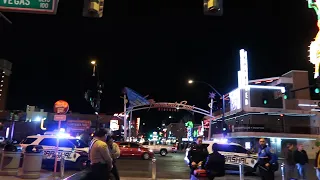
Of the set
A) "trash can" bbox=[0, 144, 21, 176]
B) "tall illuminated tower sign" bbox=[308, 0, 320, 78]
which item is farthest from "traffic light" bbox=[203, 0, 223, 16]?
"tall illuminated tower sign" bbox=[308, 0, 320, 78]

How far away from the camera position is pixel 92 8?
7379 mm

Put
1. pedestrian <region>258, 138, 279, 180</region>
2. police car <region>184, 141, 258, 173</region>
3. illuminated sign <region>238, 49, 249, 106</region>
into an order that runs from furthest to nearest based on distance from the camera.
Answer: illuminated sign <region>238, 49, 249, 106</region> → police car <region>184, 141, 258, 173</region> → pedestrian <region>258, 138, 279, 180</region>

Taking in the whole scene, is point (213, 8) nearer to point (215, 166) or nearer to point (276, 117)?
point (215, 166)

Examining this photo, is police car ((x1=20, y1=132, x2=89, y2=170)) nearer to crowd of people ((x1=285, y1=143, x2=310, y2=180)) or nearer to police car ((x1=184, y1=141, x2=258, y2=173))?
police car ((x1=184, y1=141, x2=258, y2=173))

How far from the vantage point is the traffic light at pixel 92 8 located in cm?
740

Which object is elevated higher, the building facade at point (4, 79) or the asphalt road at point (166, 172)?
the building facade at point (4, 79)

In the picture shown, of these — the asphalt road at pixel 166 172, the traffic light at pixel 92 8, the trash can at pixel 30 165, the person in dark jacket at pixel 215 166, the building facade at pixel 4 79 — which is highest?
the building facade at pixel 4 79

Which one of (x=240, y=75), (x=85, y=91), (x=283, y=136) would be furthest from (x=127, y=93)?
(x=85, y=91)

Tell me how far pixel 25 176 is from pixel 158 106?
39.1 meters

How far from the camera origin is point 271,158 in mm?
9828

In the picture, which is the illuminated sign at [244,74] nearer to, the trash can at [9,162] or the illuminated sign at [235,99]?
the illuminated sign at [235,99]

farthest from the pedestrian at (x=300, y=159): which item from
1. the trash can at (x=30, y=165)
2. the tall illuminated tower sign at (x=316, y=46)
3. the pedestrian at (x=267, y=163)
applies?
the tall illuminated tower sign at (x=316, y=46)

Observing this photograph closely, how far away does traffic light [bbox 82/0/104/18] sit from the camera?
24.3ft

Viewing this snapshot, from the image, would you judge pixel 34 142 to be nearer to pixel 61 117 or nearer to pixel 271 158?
pixel 61 117
